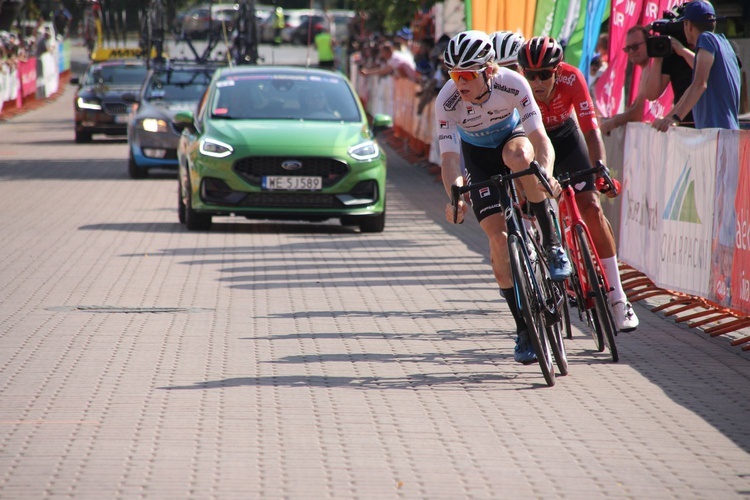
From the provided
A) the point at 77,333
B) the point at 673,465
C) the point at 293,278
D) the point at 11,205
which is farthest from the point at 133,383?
the point at 11,205

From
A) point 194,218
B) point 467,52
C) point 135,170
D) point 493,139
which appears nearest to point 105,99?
point 135,170

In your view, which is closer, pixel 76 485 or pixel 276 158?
pixel 76 485

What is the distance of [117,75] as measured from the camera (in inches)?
1187

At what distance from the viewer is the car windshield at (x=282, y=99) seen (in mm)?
16031

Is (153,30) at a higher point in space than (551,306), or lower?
lower

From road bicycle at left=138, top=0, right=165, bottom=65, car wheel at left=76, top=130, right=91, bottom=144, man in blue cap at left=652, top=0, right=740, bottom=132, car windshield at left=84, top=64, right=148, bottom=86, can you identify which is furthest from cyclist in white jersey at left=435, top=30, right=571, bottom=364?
car wheel at left=76, top=130, right=91, bottom=144

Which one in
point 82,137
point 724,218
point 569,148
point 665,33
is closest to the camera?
point 569,148

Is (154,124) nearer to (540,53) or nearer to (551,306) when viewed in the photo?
(540,53)

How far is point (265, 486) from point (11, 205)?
13.6 metres

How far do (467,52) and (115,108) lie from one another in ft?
74.2

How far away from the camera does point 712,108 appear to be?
34.4 feet

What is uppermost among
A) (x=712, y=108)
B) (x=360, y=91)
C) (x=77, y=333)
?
(x=712, y=108)

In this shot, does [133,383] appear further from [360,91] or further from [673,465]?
[360,91]

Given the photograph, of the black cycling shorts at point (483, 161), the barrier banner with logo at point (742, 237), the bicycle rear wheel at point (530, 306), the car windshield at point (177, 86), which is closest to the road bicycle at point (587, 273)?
the black cycling shorts at point (483, 161)
